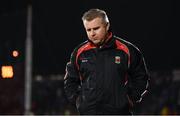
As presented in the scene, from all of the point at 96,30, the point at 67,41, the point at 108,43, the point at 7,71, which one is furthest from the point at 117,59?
the point at 67,41

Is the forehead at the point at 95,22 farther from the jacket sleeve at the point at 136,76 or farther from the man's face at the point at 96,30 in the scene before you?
the jacket sleeve at the point at 136,76

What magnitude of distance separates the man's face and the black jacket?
0.08m

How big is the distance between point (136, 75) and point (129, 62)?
0.12m

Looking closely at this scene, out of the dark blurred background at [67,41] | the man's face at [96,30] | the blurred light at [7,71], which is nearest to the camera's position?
the man's face at [96,30]

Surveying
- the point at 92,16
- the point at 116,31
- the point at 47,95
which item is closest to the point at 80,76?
the point at 92,16

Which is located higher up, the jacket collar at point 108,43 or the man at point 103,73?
the jacket collar at point 108,43

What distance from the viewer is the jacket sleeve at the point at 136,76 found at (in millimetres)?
3768

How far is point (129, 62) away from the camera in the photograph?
3770 mm

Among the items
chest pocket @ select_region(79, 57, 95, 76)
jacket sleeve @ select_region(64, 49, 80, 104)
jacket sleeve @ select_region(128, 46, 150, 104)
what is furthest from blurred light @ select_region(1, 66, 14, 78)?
jacket sleeve @ select_region(128, 46, 150, 104)

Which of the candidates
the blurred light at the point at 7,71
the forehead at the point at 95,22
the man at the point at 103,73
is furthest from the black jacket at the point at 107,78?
the blurred light at the point at 7,71

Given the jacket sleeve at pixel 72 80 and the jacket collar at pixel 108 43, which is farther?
the jacket sleeve at pixel 72 80

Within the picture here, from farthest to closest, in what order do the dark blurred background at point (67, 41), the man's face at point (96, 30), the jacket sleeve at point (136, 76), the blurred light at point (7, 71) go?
the dark blurred background at point (67, 41) < the blurred light at point (7, 71) < the jacket sleeve at point (136, 76) < the man's face at point (96, 30)

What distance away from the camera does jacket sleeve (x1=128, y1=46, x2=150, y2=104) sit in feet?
12.4

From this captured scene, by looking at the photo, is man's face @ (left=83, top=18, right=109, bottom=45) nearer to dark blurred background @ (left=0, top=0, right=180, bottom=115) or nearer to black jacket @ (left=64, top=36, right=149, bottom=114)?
black jacket @ (left=64, top=36, right=149, bottom=114)
